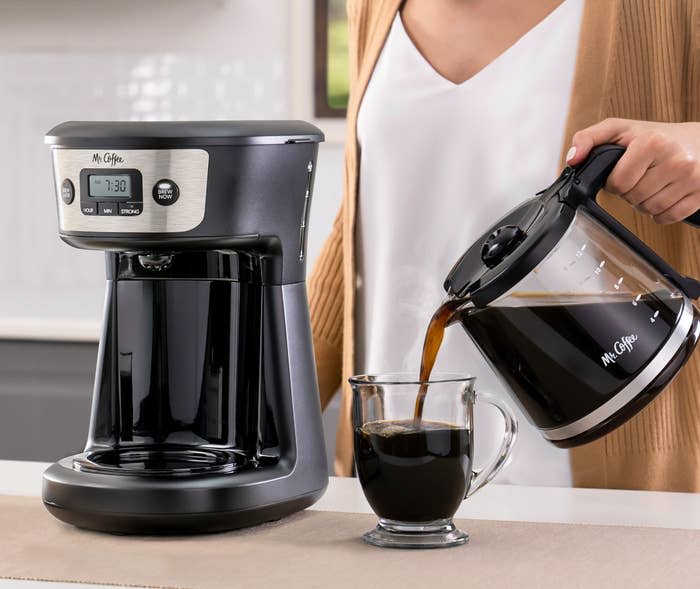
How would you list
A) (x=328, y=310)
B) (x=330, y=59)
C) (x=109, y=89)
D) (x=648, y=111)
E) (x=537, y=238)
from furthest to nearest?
(x=109, y=89)
(x=330, y=59)
(x=328, y=310)
(x=648, y=111)
(x=537, y=238)

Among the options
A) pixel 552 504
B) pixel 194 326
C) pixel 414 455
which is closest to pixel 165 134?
pixel 194 326

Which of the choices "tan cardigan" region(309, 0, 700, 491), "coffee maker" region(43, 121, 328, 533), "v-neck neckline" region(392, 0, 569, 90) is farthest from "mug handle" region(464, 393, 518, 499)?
"v-neck neckline" region(392, 0, 569, 90)

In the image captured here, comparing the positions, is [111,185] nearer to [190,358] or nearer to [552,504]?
[190,358]

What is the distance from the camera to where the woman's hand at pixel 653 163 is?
759 millimetres

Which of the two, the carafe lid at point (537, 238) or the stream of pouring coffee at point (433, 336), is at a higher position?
A: the carafe lid at point (537, 238)

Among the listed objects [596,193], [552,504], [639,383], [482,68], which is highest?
[482,68]

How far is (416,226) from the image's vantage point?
3.76ft

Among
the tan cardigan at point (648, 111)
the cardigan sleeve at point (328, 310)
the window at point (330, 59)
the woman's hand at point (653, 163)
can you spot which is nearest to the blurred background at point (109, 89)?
the window at point (330, 59)

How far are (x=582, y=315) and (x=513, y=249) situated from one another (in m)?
0.07

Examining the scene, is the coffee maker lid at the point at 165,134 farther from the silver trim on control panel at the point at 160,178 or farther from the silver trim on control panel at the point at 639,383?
the silver trim on control panel at the point at 639,383

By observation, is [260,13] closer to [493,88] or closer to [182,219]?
[493,88]

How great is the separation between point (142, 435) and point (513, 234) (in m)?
0.33

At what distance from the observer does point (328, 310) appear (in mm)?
1233

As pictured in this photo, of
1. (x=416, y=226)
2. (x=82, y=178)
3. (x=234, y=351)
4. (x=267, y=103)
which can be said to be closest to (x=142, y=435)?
(x=234, y=351)
